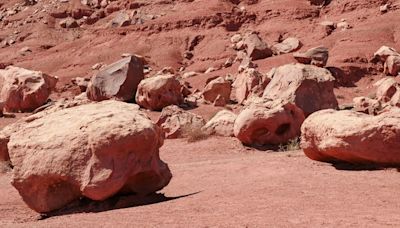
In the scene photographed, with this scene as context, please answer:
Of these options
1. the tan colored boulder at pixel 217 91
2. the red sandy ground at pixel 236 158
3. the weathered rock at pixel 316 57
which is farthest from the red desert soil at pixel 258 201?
the weathered rock at pixel 316 57

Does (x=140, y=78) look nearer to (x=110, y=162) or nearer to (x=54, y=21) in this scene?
(x=110, y=162)

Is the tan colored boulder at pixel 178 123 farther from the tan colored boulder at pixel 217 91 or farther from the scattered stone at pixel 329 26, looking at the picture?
the scattered stone at pixel 329 26

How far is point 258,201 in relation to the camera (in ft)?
22.5

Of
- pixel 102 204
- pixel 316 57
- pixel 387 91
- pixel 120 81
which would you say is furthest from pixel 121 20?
pixel 102 204

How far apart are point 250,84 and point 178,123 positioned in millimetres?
6816

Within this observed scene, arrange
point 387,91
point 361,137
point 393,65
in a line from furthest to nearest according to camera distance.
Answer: point 393,65, point 387,91, point 361,137

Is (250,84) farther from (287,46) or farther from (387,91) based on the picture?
(287,46)

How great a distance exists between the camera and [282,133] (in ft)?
44.4

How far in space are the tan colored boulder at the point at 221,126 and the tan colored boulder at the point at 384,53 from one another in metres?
13.3

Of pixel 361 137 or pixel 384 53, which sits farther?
pixel 384 53

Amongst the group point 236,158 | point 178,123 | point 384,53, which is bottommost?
point 384,53

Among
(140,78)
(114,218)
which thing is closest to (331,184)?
(114,218)

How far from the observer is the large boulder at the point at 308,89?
14883 millimetres

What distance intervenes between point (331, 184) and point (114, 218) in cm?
291
